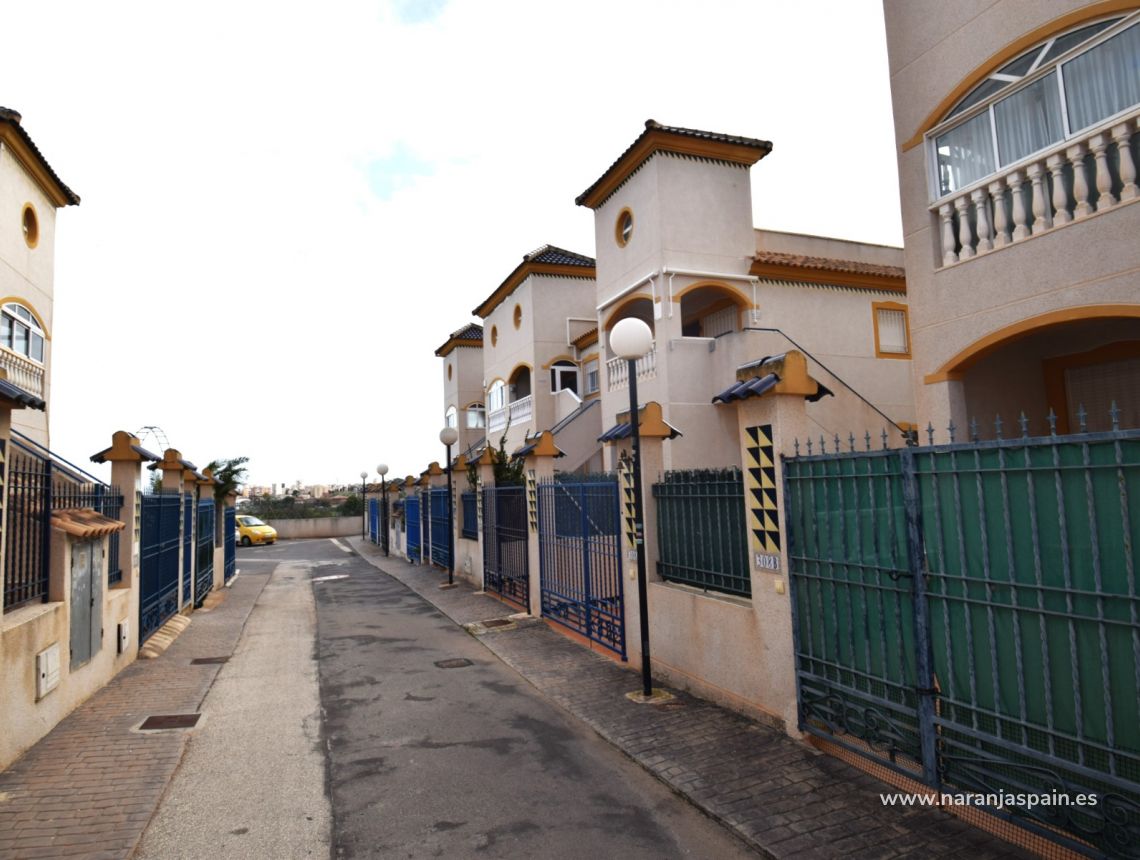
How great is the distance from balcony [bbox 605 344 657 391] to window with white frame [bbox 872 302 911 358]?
5607mm

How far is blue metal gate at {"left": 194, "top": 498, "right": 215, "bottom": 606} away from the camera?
13406 millimetres

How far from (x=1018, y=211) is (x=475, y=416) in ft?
79.2

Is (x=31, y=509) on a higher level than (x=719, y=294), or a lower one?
lower

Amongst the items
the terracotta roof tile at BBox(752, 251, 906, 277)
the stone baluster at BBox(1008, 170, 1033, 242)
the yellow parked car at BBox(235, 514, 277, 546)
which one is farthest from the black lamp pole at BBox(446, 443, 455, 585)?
the yellow parked car at BBox(235, 514, 277, 546)

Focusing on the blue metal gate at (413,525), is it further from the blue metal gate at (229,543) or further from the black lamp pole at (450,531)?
the black lamp pole at (450,531)

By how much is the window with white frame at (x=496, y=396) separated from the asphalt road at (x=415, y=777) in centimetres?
1568

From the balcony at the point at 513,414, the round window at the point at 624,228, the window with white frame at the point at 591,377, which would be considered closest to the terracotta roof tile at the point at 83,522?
the round window at the point at 624,228

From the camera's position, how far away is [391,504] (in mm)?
28141

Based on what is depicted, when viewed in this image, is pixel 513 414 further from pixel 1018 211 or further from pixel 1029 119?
pixel 1029 119

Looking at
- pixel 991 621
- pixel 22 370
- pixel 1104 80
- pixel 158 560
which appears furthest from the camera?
pixel 22 370

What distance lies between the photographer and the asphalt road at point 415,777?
12.8 ft

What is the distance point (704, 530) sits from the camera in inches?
251

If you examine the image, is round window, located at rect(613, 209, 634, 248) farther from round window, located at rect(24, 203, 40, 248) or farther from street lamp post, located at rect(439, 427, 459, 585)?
round window, located at rect(24, 203, 40, 248)

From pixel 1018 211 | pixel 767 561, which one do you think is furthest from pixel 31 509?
pixel 1018 211
